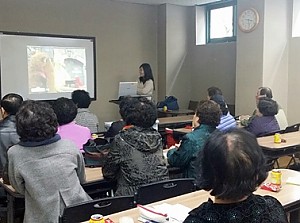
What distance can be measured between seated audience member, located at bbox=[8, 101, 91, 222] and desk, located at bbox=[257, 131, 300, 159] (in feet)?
6.41

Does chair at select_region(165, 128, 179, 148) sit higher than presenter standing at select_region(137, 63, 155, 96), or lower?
lower

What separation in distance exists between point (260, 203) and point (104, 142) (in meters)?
2.21

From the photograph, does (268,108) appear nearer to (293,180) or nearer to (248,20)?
(293,180)

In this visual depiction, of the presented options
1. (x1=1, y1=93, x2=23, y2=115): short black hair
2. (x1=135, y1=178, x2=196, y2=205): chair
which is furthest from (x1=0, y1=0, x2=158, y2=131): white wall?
(x1=135, y1=178, x2=196, y2=205): chair

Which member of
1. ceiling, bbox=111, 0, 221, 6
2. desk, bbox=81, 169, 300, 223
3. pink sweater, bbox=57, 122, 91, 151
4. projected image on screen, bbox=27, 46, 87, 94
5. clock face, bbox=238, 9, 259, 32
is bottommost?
desk, bbox=81, 169, 300, 223

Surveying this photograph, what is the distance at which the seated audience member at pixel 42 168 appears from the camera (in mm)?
2131

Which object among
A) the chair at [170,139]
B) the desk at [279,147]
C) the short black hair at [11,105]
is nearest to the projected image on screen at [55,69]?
the chair at [170,139]

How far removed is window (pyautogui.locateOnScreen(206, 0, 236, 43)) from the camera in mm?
7082

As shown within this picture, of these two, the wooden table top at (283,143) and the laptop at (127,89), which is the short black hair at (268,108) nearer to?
the wooden table top at (283,143)

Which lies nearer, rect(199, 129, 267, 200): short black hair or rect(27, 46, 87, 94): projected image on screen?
rect(199, 129, 267, 200): short black hair

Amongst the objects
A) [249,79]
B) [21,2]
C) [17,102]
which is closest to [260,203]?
[17,102]

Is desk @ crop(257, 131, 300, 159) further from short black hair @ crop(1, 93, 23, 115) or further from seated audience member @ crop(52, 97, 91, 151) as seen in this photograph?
short black hair @ crop(1, 93, 23, 115)

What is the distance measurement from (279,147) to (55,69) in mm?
4366

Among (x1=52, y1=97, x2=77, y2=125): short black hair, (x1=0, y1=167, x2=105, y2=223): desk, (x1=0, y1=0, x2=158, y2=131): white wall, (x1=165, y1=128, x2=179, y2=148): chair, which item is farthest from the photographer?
(x1=0, y1=0, x2=158, y2=131): white wall
